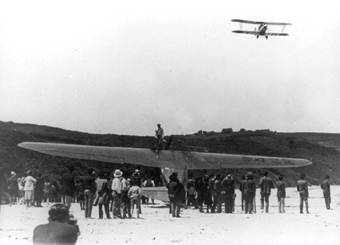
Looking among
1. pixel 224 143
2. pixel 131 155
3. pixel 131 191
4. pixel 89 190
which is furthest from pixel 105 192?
pixel 224 143

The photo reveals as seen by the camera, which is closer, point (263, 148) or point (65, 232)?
point (65, 232)

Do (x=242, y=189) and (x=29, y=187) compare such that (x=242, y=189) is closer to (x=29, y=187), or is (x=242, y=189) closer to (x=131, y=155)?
(x=131, y=155)

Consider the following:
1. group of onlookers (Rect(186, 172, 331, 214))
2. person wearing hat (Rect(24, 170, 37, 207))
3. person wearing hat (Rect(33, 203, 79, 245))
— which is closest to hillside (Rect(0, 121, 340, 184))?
person wearing hat (Rect(24, 170, 37, 207))

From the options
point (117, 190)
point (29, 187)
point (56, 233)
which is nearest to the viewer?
point (56, 233)

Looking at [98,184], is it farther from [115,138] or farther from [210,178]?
[115,138]

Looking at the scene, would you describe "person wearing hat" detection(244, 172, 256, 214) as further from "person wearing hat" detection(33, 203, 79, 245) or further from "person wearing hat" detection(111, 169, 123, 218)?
"person wearing hat" detection(33, 203, 79, 245)

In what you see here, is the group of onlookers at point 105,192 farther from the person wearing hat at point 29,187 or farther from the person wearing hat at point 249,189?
the person wearing hat at point 249,189

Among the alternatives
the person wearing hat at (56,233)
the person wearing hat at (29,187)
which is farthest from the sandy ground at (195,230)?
the person wearing hat at (56,233)

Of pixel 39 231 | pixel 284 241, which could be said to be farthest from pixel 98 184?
pixel 39 231
